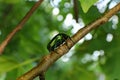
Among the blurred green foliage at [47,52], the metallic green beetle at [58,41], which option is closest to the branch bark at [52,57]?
the metallic green beetle at [58,41]

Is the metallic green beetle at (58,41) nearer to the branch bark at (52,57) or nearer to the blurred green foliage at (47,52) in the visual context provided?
the branch bark at (52,57)

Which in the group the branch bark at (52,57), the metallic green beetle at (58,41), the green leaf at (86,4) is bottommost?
the branch bark at (52,57)

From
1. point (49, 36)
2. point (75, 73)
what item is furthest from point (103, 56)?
point (49, 36)

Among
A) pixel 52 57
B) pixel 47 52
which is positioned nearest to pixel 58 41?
pixel 52 57

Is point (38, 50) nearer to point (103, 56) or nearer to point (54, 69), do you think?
point (54, 69)

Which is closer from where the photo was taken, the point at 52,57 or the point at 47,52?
the point at 52,57

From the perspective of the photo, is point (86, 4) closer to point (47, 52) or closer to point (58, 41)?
point (58, 41)

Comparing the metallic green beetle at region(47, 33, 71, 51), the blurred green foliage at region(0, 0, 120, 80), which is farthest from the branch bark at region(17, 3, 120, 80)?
the blurred green foliage at region(0, 0, 120, 80)

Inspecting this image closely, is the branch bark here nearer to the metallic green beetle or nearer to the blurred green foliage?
the metallic green beetle

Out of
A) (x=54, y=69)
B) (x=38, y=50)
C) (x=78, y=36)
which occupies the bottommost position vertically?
(x=78, y=36)
